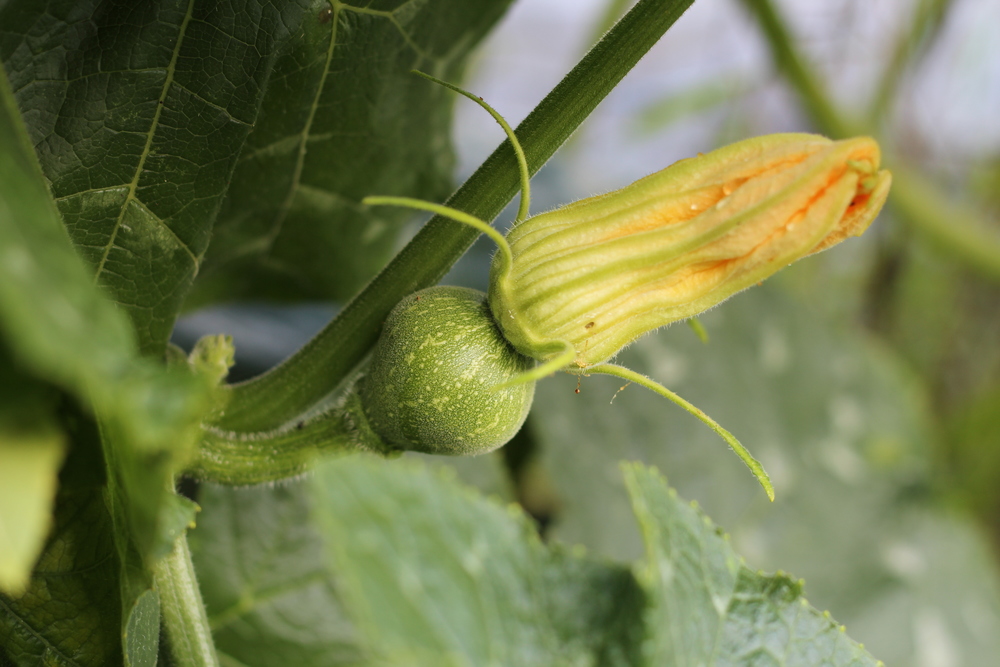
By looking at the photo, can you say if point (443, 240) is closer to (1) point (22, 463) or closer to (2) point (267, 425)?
(2) point (267, 425)

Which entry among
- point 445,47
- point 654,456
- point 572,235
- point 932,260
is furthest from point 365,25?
point 932,260

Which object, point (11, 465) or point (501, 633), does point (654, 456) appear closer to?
point (501, 633)

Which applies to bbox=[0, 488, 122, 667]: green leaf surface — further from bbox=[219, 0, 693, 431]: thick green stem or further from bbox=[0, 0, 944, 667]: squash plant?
bbox=[219, 0, 693, 431]: thick green stem

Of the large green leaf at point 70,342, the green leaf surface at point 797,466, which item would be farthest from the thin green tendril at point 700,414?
the green leaf surface at point 797,466

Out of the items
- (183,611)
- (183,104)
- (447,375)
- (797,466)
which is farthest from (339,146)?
(797,466)

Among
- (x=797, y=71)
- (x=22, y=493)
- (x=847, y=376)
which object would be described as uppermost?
(x=797, y=71)

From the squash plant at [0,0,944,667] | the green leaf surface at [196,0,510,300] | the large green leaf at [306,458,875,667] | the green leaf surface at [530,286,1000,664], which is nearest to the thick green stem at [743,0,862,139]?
the green leaf surface at [530,286,1000,664]
